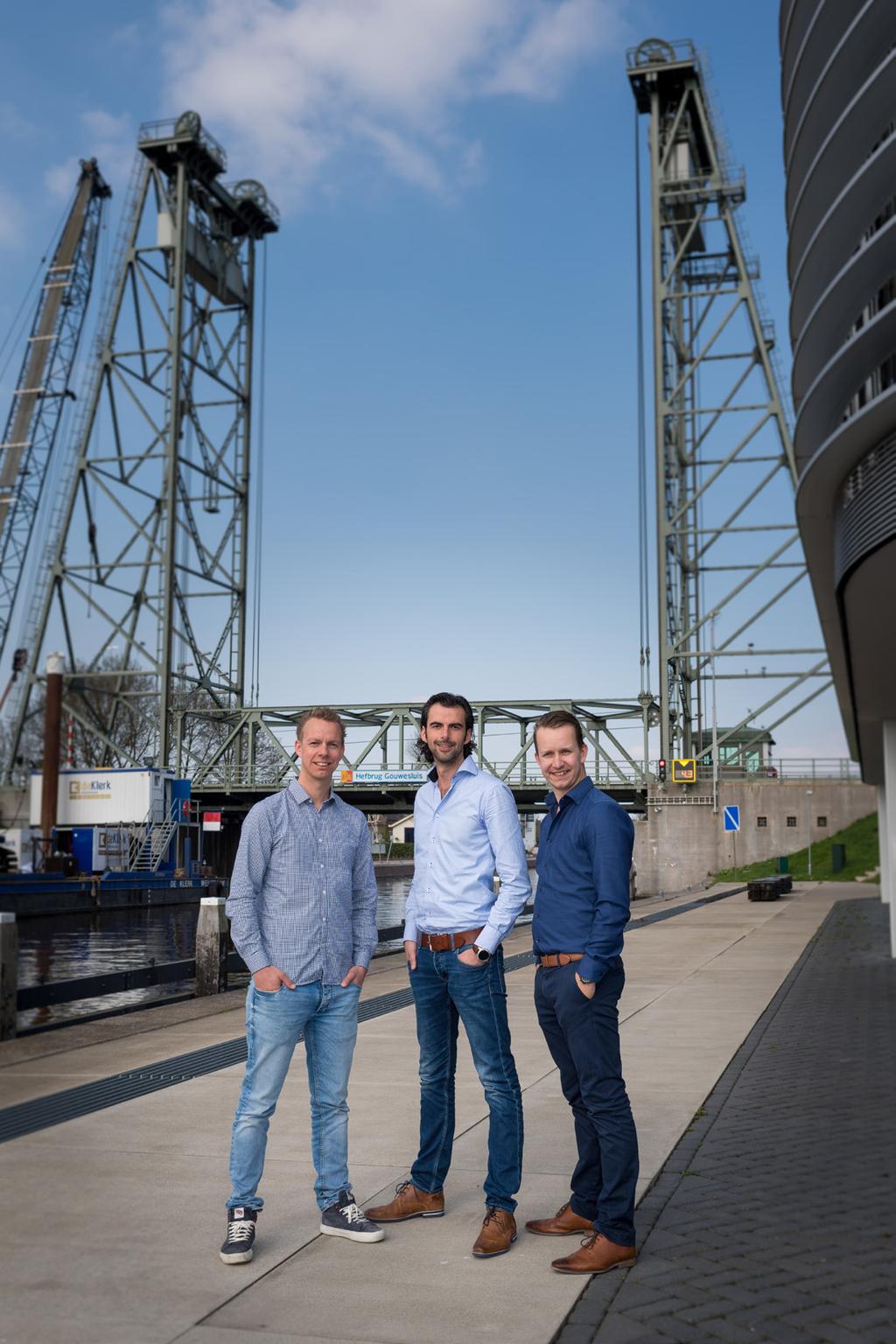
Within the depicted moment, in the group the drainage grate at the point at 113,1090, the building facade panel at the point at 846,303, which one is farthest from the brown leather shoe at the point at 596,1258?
the building facade panel at the point at 846,303

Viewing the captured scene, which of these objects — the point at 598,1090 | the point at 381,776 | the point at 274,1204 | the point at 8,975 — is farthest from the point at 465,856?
the point at 381,776

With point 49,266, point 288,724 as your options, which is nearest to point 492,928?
point 288,724

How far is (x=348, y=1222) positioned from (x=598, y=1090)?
1112mm

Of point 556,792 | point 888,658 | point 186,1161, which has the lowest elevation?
point 186,1161

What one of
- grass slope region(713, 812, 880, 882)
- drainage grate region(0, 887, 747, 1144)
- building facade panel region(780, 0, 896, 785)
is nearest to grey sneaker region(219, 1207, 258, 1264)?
drainage grate region(0, 887, 747, 1144)

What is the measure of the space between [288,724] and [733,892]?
36242 mm

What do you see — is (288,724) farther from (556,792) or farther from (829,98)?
(556,792)

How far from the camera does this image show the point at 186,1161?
598cm

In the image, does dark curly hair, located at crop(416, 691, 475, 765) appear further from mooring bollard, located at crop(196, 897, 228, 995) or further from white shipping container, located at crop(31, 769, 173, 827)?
white shipping container, located at crop(31, 769, 173, 827)

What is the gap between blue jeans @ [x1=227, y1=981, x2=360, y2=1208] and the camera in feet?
15.4

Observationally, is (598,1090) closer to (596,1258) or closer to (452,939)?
(596,1258)

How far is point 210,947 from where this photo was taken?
13508 mm

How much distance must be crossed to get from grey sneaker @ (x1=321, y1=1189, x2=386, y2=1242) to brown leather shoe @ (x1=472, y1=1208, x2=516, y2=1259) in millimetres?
406

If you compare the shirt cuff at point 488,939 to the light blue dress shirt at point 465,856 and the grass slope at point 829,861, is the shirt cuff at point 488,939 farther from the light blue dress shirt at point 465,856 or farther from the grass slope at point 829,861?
the grass slope at point 829,861
